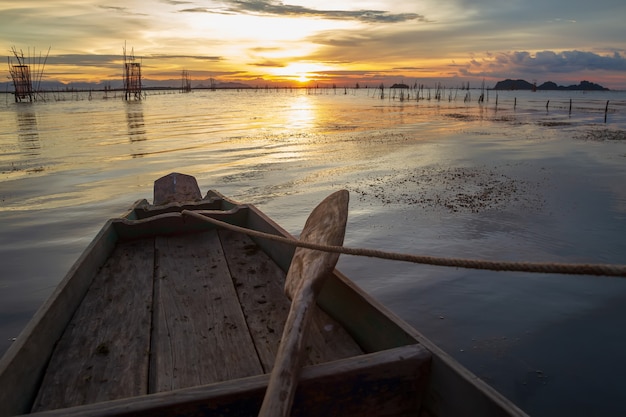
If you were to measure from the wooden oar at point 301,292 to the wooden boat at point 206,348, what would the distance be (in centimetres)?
10

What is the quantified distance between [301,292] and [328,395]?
2.26 feet

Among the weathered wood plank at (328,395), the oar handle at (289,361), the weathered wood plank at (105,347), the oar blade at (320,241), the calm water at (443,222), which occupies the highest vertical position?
the oar blade at (320,241)

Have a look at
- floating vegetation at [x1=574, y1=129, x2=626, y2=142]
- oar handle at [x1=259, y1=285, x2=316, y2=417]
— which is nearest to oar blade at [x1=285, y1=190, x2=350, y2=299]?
oar handle at [x1=259, y1=285, x2=316, y2=417]

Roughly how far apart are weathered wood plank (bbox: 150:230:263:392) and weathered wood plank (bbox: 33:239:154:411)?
3.7 inches

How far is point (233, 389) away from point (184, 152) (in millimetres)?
16261

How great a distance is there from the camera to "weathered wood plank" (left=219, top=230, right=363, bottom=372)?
2619 mm

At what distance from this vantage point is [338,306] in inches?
117

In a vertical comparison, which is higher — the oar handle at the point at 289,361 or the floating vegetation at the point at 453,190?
the oar handle at the point at 289,361

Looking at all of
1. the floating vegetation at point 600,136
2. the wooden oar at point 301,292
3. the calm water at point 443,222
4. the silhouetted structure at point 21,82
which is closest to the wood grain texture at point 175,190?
the calm water at point 443,222

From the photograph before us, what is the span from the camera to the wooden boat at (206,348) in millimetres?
1863

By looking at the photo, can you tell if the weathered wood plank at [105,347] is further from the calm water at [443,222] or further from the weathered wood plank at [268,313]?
the calm water at [443,222]

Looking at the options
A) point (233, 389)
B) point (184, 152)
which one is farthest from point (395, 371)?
point (184, 152)

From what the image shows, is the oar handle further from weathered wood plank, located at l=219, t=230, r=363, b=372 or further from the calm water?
the calm water

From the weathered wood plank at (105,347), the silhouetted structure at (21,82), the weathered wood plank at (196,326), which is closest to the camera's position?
the weathered wood plank at (105,347)
